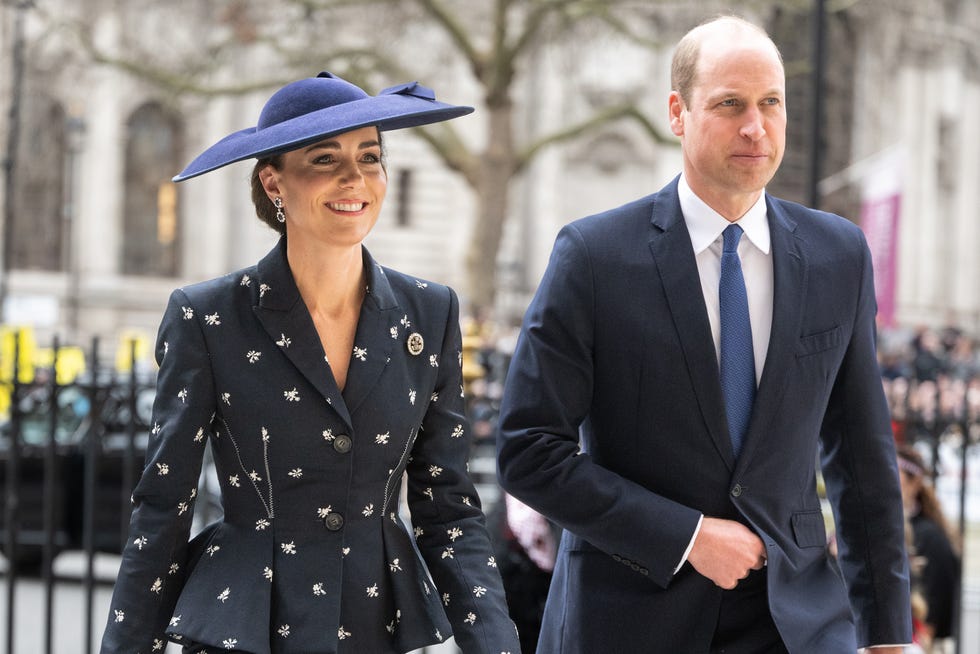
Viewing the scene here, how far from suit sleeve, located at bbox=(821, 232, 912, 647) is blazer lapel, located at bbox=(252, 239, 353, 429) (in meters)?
1.16

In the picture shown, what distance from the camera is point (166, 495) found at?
10.2 feet

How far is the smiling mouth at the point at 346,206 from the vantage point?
320cm

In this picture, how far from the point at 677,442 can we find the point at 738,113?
73 cm

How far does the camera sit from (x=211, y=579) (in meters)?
3.14

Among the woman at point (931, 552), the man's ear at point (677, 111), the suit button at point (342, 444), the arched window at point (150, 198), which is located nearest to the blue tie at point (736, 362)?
the man's ear at point (677, 111)

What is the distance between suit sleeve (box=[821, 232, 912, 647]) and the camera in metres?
3.33

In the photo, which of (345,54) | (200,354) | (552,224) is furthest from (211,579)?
(552,224)

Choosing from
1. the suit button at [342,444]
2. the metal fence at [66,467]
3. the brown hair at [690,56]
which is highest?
the brown hair at [690,56]

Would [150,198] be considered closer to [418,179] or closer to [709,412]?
[418,179]

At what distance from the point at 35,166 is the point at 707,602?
19.7 meters

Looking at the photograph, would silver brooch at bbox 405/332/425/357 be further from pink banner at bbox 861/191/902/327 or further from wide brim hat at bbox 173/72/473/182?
pink banner at bbox 861/191/902/327

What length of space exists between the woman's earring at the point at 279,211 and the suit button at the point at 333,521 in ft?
2.34

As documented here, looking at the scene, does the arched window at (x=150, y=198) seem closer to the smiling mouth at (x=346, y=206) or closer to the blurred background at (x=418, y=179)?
the blurred background at (x=418, y=179)

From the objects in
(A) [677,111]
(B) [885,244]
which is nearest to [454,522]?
(A) [677,111]
